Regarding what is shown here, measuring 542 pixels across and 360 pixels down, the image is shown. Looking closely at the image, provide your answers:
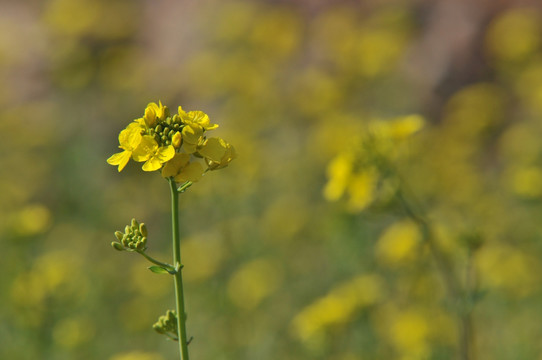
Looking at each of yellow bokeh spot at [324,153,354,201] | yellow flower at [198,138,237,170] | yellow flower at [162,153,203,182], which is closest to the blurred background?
yellow bokeh spot at [324,153,354,201]

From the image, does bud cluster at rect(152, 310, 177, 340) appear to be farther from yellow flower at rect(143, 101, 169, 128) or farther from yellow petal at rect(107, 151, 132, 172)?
yellow flower at rect(143, 101, 169, 128)

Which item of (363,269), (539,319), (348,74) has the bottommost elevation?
(539,319)

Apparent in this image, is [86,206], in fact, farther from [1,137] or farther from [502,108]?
[502,108]

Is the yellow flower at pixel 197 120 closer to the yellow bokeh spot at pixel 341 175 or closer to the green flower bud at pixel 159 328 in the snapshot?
the green flower bud at pixel 159 328

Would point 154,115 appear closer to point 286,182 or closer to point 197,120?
point 197,120

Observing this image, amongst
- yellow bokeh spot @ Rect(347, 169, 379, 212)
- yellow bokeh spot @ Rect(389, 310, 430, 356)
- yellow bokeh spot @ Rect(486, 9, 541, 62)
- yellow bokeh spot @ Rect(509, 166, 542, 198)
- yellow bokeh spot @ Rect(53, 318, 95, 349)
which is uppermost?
yellow bokeh spot @ Rect(486, 9, 541, 62)

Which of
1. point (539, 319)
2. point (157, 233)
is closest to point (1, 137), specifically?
point (157, 233)
